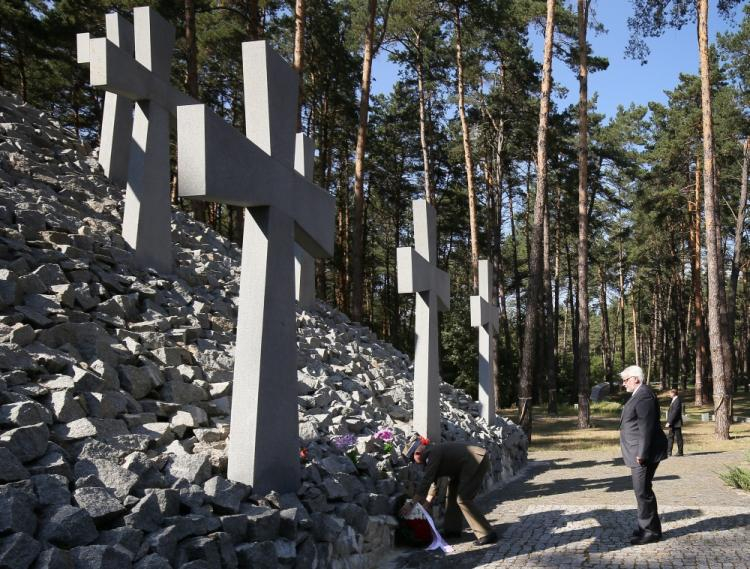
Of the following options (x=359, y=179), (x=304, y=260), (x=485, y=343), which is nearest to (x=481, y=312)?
(x=485, y=343)

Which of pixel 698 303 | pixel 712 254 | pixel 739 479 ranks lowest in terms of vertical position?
pixel 739 479

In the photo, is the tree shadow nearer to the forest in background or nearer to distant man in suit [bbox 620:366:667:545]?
A: distant man in suit [bbox 620:366:667:545]

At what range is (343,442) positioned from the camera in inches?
231

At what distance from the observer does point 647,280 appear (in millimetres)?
Result: 42375

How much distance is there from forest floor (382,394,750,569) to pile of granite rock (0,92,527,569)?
38.1 inches

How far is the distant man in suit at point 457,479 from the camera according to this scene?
5922 mm

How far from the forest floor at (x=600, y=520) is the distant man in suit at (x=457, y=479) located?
17cm

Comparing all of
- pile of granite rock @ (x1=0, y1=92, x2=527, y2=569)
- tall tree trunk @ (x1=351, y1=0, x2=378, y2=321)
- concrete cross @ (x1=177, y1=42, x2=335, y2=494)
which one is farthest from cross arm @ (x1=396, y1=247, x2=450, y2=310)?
tall tree trunk @ (x1=351, y1=0, x2=378, y2=321)

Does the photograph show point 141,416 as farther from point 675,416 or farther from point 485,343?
point 675,416

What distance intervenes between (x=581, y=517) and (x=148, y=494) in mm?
4897

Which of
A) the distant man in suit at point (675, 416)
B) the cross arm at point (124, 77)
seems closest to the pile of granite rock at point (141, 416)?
the cross arm at point (124, 77)

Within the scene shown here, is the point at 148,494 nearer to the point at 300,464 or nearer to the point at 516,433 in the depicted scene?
the point at 300,464

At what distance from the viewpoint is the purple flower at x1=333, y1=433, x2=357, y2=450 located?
5.82m

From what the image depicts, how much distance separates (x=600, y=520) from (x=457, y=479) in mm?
1651
